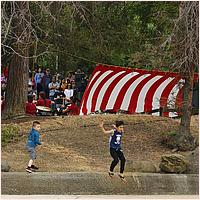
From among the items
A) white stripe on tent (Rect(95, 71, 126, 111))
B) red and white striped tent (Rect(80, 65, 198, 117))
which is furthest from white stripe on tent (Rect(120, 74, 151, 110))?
white stripe on tent (Rect(95, 71, 126, 111))

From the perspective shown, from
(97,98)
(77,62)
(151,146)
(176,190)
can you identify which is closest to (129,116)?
(97,98)

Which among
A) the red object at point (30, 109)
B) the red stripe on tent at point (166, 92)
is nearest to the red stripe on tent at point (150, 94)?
the red stripe on tent at point (166, 92)

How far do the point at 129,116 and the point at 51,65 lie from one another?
1406cm

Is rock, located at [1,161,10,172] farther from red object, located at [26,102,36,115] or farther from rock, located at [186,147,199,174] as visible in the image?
red object, located at [26,102,36,115]

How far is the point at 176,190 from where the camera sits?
11.4m

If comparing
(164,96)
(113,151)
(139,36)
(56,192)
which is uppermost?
(139,36)

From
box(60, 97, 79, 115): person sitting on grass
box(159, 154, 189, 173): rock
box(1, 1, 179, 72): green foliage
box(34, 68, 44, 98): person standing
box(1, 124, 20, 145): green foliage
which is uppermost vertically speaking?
box(1, 1, 179, 72): green foliage

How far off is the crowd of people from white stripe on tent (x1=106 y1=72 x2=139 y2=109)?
2.24 meters

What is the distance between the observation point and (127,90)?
16.8 metres

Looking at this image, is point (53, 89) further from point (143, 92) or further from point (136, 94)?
point (143, 92)

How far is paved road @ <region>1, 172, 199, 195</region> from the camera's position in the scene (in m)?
11.1

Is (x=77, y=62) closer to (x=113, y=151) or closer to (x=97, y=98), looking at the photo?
(x=97, y=98)

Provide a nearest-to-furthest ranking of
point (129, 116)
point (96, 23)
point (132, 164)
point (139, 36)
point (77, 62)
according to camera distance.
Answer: point (132, 164) < point (129, 116) < point (96, 23) < point (139, 36) < point (77, 62)

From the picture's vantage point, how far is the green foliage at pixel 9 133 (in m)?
14.3
